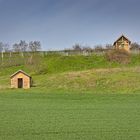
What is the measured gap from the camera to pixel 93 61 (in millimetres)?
91000

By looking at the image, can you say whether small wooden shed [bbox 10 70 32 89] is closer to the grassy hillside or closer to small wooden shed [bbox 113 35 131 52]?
the grassy hillside

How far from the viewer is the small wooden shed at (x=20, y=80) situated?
60375 mm

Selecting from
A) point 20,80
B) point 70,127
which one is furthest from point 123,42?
point 70,127

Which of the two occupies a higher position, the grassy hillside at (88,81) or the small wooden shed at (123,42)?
the small wooden shed at (123,42)

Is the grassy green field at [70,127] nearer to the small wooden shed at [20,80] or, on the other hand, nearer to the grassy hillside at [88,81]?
the grassy hillside at [88,81]

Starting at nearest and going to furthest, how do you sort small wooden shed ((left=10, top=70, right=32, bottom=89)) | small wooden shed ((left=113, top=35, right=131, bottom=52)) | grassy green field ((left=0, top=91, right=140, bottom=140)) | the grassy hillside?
grassy green field ((left=0, top=91, right=140, bottom=140)) → the grassy hillside → small wooden shed ((left=10, top=70, right=32, bottom=89)) → small wooden shed ((left=113, top=35, right=131, bottom=52))

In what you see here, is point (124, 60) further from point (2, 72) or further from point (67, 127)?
point (67, 127)

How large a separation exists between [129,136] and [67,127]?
3741mm

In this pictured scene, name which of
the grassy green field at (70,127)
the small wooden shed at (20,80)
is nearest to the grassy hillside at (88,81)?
the small wooden shed at (20,80)

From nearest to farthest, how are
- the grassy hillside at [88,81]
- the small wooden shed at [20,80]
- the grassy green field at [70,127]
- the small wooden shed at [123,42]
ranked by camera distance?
the grassy green field at [70,127] → the grassy hillside at [88,81] → the small wooden shed at [20,80] → the small wooden shed at [123,42]

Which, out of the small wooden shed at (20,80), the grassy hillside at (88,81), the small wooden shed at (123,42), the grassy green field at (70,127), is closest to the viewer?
the grassy green field at (70,127)

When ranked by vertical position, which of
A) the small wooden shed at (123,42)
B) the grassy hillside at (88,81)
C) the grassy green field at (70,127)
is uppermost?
the small wooden shed at (123,42)

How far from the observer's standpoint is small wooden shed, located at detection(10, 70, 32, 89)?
60.4m

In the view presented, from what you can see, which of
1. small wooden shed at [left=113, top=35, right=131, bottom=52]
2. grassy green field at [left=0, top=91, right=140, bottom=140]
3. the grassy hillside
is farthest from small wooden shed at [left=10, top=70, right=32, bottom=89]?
small wooden shed at [left=113, top=35, right=131, bottom=52]
